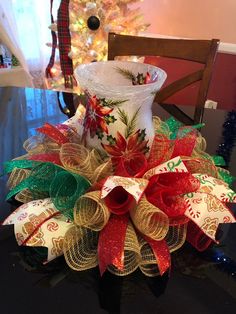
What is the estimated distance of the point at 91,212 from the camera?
440 mm

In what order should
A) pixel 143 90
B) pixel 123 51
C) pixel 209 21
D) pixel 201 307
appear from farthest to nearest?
pixel 209 21, pixel 123 51, pixel 143 90, pixel 201 307

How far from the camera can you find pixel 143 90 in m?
0.48

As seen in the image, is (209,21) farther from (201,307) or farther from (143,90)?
(201,307)

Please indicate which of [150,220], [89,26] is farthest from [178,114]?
[89,26]

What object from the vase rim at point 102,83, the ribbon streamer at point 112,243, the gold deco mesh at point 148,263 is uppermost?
the vase rim at point 102,83

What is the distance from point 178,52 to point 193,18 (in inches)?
52.6

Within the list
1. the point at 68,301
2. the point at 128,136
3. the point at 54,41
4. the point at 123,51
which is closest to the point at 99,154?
the point at 128,136

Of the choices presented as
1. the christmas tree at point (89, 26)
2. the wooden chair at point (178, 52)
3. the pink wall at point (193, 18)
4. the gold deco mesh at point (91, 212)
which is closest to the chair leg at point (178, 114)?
the wooden chair at point (178, 52)

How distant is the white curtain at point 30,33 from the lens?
2393 millimetres

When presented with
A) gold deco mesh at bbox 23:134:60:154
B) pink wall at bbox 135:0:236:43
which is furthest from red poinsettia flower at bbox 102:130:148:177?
pink wall at bbox 135:0:236:43

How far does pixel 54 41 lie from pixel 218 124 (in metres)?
1.76

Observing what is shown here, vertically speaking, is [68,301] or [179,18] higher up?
[179,18]

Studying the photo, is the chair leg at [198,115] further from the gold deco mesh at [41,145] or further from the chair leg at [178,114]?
the gold deco mesh at [41,145]

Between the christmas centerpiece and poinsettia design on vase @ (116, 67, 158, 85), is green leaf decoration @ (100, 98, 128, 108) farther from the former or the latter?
poinsettia design on vase @ (116, 67, 158, 85)
